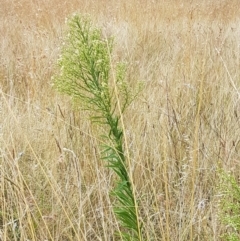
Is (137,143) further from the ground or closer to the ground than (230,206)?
closer to the ground

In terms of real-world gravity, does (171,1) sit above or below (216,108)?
above

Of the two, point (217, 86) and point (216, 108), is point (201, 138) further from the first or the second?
point (217, 86)

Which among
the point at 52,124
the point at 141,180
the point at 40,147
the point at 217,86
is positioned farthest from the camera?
the point at 217,86

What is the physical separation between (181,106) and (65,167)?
882 mm

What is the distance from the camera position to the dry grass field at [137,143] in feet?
5.02

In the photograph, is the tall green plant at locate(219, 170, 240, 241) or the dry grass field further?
the dry grass field

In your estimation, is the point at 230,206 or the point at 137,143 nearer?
the point at 230,206

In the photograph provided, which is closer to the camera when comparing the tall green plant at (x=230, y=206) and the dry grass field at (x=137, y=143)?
the tall green plant at (x=230, y=206)

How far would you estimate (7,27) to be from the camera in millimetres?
5102

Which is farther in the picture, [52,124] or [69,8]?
[69,8]

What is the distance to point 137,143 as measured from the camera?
6.61 ft

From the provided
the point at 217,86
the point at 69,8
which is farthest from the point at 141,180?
the point at 69,8

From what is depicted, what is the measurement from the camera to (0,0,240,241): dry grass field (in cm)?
153

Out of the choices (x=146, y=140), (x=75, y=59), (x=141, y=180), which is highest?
(x=75, y=59)
